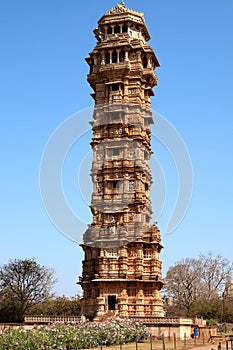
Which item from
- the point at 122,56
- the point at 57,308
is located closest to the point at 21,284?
the point at 57,308

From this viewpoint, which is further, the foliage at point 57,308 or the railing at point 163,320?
the foliage at point 57,308

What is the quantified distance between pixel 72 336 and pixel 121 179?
23.1 m

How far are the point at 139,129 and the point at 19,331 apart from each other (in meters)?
29.7

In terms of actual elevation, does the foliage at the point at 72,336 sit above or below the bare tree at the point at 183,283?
below

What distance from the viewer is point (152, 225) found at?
50156mm

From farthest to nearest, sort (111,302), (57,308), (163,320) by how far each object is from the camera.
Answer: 1. (57,308)
2. (111,302)
3. (163,320)

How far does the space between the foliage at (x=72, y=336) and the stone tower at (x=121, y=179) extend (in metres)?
7.99

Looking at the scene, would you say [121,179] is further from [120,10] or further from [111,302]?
[120,10]

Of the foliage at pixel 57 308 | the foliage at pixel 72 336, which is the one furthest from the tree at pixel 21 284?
the foliage at pixel 72 336

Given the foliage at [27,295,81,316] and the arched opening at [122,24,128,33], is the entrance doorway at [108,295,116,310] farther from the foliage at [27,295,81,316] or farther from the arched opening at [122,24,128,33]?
the arched opening at [122,24,128,33]

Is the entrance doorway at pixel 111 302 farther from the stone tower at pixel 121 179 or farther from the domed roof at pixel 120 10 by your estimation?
the domed roof at pixel 120 10

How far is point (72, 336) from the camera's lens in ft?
99.5

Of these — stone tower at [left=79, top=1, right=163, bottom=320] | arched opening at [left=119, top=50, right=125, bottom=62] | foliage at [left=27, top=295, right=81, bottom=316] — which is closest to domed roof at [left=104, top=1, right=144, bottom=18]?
stone tower at [left=79, top=1, right=163, bottom=320]

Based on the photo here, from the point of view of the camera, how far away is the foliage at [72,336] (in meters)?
26.5
